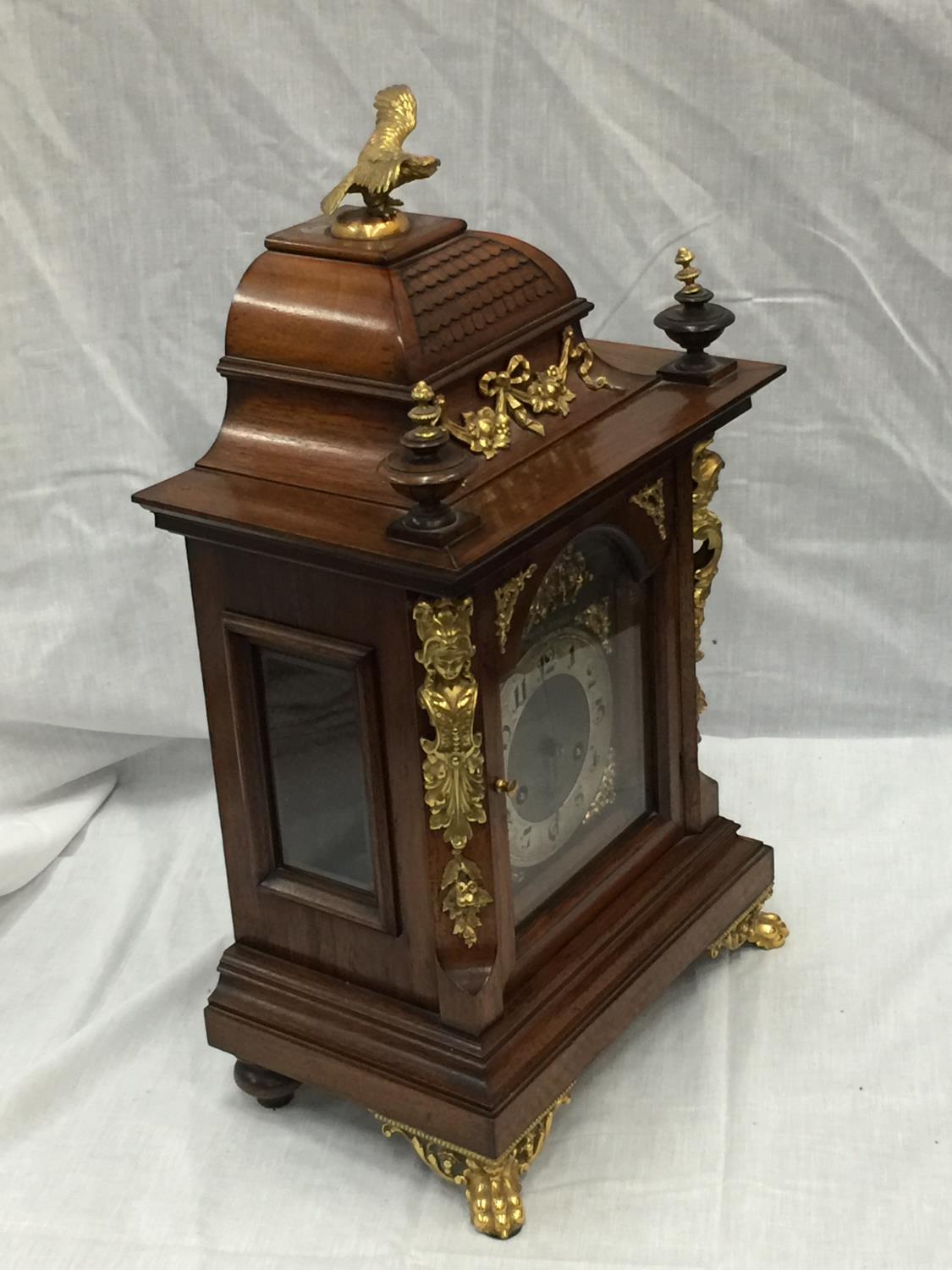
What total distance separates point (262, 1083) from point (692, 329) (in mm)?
778

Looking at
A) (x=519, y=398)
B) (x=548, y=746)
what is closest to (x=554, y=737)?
(x=548, y=746)

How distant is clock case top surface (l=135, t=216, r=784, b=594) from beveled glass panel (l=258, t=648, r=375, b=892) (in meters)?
0.14

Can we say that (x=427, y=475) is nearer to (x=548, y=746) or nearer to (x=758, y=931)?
(x=548, y=746)

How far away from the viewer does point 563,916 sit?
5.87 feet

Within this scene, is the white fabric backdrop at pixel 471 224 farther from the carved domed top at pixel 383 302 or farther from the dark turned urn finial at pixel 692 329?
the carved domed top at pixel 383 302

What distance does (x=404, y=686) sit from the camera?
1.57m

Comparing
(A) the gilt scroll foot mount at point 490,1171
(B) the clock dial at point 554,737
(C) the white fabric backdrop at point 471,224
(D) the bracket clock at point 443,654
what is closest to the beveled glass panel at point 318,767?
(D) the bracket clock at point 443,654

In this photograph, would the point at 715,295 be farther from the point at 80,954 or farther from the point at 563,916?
the point at 80,954

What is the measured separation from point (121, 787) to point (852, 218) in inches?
42.7

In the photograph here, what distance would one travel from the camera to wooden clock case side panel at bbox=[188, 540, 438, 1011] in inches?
62.2

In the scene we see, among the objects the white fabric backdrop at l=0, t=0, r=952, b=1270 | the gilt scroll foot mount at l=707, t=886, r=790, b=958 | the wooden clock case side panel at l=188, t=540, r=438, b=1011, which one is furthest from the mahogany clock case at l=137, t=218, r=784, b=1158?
the white fabric backdrop at l=0, t=0, r=952, b=1270

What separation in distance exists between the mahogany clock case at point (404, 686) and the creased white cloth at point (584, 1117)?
0.10m

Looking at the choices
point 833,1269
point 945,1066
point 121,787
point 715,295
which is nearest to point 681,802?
point 945,1066

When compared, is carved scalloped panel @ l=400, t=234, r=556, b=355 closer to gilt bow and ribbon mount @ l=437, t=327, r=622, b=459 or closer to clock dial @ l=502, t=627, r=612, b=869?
gilt bow and ribbon mount @ l=437, t=327, r=622, b=459
